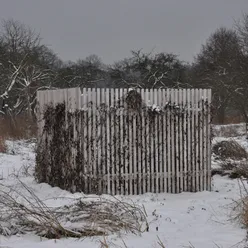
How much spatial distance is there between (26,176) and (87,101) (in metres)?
4.23

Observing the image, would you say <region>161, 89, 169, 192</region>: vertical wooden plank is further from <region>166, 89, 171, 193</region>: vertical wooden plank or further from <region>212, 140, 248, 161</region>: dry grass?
<region>212, 140, 248, 161</region>: dry grass

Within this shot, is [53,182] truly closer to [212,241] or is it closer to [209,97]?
[209,97]

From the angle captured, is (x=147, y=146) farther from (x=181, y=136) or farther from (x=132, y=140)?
(x=181, y=136)

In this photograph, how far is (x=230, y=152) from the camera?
15.1 meters

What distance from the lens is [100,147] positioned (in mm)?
9961

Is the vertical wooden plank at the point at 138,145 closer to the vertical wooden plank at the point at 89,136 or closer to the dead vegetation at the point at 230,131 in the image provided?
the vertical wooden plank at the point at 89,136

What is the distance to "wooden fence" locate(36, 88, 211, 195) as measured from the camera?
9.93 meters

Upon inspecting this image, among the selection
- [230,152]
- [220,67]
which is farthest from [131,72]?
[230,152]

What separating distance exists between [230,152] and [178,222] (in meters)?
7.97

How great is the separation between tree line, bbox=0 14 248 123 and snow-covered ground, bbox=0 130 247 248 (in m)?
23.9

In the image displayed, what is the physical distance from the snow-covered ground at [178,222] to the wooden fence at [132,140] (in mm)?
379

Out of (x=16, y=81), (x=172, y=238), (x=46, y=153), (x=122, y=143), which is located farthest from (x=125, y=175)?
(x=16, y=81)

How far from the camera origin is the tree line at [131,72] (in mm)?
37125

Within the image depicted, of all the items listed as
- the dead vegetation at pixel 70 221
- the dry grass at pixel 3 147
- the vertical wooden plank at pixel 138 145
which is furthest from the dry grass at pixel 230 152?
the dead vegetation at pixel 70 221
